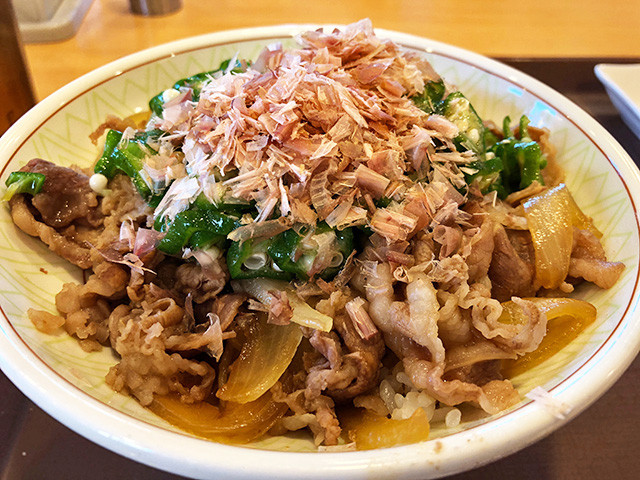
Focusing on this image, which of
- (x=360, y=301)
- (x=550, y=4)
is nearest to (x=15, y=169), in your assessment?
(x=360, y=301)

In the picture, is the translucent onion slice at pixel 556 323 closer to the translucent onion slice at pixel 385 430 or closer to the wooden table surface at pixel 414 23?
the translucent onion slice at pixel 385 430

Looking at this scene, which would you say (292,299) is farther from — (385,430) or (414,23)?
(414,23)

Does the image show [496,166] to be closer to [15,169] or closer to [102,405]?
[102,405]

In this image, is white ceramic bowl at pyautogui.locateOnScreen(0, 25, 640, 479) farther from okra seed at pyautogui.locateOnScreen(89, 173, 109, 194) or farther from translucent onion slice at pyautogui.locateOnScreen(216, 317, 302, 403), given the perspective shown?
okra seed at pyautogui.locateOnScreen(89, 173, 109, 194)

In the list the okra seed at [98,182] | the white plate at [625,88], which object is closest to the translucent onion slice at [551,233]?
the white plate at [625,88]

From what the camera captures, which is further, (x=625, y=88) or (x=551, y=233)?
(x=625, y=88)

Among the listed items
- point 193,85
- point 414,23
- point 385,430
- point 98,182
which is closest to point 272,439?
point 385,430
